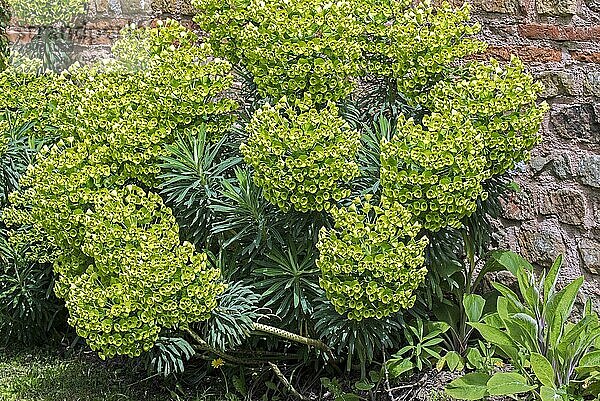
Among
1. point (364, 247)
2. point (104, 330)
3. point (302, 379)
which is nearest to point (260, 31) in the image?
point (364, 247)

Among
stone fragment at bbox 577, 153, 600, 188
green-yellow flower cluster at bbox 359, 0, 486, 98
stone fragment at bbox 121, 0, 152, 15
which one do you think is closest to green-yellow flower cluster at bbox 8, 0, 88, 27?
stone fragment at bbox 121, 0, 152, 15

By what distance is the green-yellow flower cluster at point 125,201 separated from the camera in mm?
2773

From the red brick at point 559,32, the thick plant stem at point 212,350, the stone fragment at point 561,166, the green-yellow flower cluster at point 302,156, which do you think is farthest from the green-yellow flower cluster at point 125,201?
the stone fragment at point 561,166

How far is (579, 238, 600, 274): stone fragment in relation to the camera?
133 inches

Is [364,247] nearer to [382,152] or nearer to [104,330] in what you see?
[382,152]

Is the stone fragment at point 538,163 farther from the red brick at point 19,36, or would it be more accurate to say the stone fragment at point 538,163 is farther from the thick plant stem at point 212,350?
the red brick at point 19,36

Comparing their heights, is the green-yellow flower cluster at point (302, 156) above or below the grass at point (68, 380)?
above

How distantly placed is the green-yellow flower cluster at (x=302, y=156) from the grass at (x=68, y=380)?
1216mm

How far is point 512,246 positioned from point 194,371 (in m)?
1.52

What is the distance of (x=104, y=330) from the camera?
2.77m

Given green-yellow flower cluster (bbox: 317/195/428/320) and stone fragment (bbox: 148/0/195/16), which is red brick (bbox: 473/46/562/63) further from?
stone fragment (bbox: 148/0/195/16)

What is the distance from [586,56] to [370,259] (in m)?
1.36

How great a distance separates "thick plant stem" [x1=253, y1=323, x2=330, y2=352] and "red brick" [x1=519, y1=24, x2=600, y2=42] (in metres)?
1.56

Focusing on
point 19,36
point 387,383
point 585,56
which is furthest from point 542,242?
point 19,36
